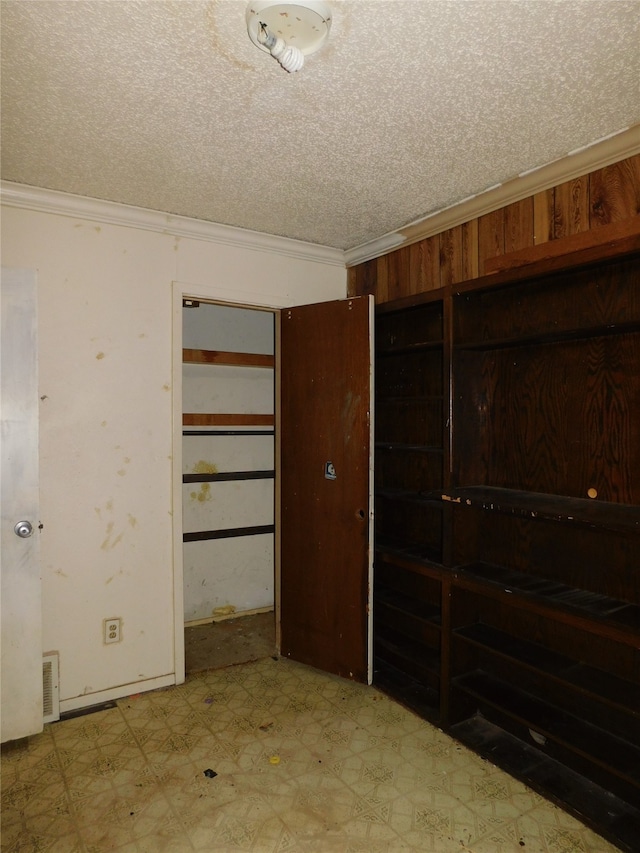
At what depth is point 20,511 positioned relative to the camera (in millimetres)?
2264

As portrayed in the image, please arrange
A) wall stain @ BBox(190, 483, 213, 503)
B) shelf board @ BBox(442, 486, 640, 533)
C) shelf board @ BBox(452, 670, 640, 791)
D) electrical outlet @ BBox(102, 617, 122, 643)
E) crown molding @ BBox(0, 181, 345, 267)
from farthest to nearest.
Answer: wall stain @ BBox(190, 483, 213, 503) < electrical outlet @ BBox(102, 617, 122, 643) < crown molding @ BBox(0, 181, 345, 267) < shelf board @ BBox(452, 670, 640, 791) < shelf board @ BBox(442, 486, 640, 533)

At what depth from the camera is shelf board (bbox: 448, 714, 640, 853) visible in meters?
1.77

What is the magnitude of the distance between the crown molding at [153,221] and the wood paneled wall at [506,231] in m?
0.43

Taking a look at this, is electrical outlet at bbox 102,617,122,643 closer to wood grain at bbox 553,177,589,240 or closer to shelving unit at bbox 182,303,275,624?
shelving unit at bbox 182,303,275,624

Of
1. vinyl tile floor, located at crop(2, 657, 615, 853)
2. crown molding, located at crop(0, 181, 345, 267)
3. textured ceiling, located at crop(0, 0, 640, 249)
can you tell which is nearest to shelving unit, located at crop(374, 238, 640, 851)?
vinyl tile floor, located at crop(2, 657, 615, 853)

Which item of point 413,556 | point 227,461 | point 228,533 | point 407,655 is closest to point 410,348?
point 413,556

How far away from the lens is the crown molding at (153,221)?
7.88 feet

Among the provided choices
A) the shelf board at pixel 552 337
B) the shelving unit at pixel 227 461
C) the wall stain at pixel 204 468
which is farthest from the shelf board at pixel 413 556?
the wall stain at pixel 204 468

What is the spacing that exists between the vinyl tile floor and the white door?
0.24m

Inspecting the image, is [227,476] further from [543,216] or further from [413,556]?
[543,216]

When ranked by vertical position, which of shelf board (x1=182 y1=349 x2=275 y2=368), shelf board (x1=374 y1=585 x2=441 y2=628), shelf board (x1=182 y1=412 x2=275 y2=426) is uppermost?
shelf board (x1=182 y1=349 x2=275 y2=368)

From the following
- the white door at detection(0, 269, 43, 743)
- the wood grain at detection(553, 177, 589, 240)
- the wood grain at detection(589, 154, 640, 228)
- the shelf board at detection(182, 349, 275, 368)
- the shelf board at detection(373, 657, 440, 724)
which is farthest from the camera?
the shelf board at detection(182, 349, 275, 368)

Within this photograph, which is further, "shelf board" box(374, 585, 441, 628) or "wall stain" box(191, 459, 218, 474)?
"wall stain" box(191, 459, 218, 474)

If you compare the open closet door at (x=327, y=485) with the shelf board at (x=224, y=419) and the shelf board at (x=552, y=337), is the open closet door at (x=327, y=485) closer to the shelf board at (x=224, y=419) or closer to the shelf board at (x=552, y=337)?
the shelf board at (x=552, y=337)
